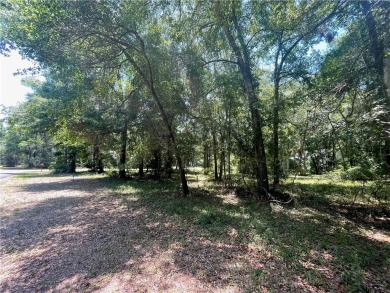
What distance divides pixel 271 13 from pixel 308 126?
13.7 feet

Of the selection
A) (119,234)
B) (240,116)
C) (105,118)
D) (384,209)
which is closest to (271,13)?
(240,116)

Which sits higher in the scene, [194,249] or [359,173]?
[359,173]

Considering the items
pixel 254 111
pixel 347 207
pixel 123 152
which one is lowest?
pixel 347 207

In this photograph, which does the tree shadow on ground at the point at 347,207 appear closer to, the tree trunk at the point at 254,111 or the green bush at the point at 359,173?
the green bush at the point at 359,173

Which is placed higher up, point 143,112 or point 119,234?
point 143,112

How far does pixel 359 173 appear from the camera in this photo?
4219 millimetres

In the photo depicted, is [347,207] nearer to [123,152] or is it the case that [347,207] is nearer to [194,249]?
[194,249]

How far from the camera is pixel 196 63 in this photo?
7.40m

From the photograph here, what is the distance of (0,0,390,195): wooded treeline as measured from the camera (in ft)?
13.5

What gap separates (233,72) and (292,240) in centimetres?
597

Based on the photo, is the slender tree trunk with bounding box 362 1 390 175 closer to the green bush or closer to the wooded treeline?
the wooded treeline

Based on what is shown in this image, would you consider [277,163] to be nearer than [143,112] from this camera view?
Yes

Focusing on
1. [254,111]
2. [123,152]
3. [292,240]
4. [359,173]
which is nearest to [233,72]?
[254,111]

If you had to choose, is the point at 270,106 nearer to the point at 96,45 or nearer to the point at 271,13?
the point at 271,13
